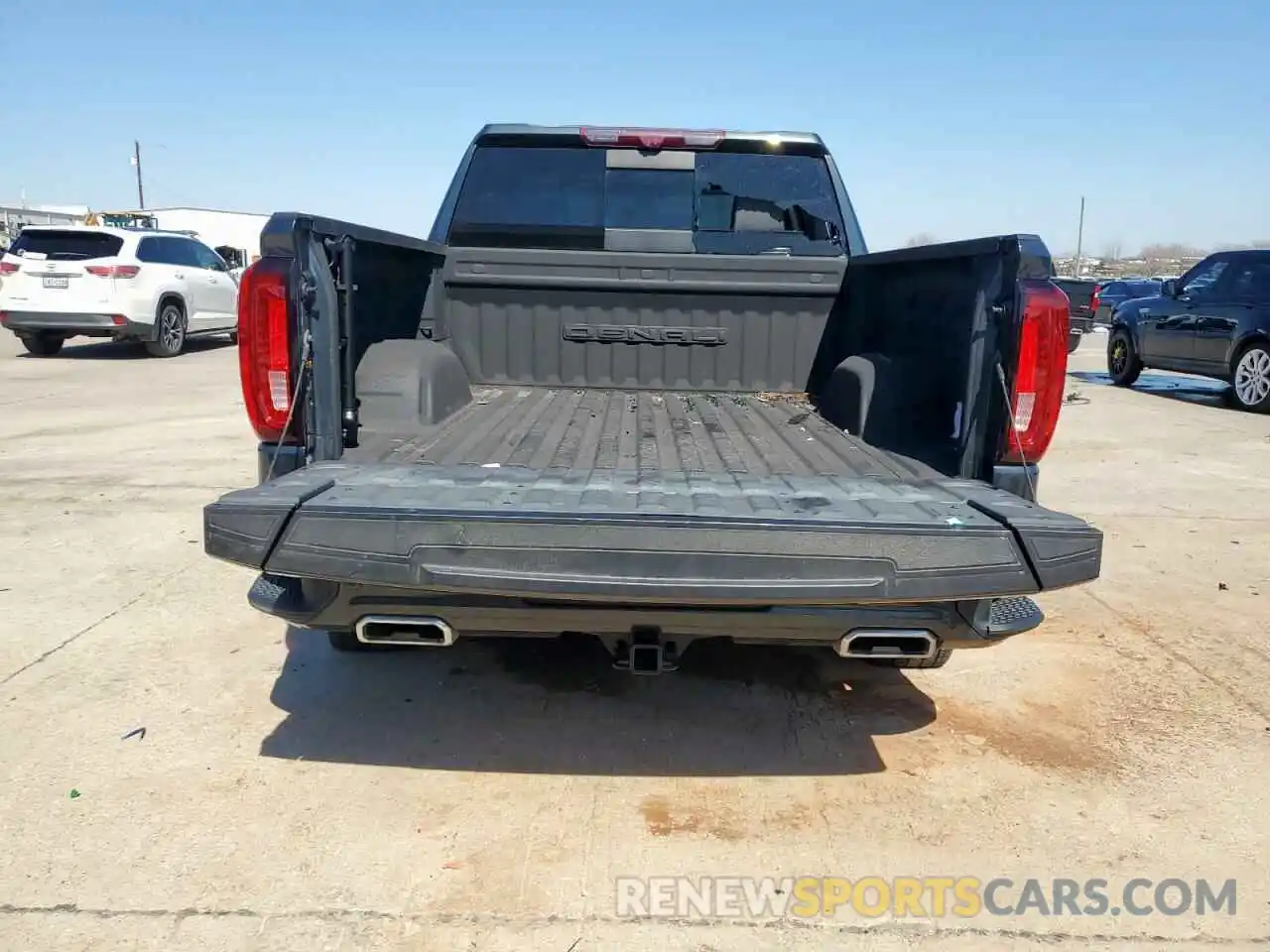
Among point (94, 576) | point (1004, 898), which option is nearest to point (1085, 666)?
point (1004, 898)

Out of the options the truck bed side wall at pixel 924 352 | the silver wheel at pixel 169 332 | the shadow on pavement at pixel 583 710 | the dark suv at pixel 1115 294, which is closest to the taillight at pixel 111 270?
the silver wheel at pixel 169 332

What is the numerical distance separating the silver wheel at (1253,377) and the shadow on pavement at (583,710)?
9.91m

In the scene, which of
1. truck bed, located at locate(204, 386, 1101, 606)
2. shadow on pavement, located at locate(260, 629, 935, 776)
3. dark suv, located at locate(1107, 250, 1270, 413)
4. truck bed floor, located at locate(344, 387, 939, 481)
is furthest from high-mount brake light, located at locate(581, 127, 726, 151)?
dark suv, located at locate(1107, 250, 1270, 413)

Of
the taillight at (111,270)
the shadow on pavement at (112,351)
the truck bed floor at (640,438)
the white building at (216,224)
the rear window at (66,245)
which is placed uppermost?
the white building at (216,224)

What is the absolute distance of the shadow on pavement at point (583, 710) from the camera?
3094mm

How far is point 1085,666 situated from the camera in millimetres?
3906

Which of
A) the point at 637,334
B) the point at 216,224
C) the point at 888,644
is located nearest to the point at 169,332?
the point at 637,334

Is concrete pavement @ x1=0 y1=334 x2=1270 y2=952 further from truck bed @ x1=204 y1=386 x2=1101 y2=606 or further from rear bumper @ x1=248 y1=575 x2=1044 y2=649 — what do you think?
truck bed @ x1=204 y1=386 x2=1101 y2=606

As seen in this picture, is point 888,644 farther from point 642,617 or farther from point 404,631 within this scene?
point 404,631

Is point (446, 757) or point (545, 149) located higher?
point (545, 149)

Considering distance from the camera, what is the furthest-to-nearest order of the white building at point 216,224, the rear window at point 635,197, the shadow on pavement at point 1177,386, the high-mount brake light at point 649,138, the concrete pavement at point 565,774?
the white building at point 216,224, the shadow on pavement at point 1177,386, the rear window at point 635,197, the high-mount brake light at point 649,138, the concrete pavement at point 565,774

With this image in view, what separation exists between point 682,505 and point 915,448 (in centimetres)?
138

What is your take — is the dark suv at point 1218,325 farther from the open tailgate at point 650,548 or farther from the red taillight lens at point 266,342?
the red taillight lens at point 266,342

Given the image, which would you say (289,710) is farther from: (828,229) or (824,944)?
(828,229)
